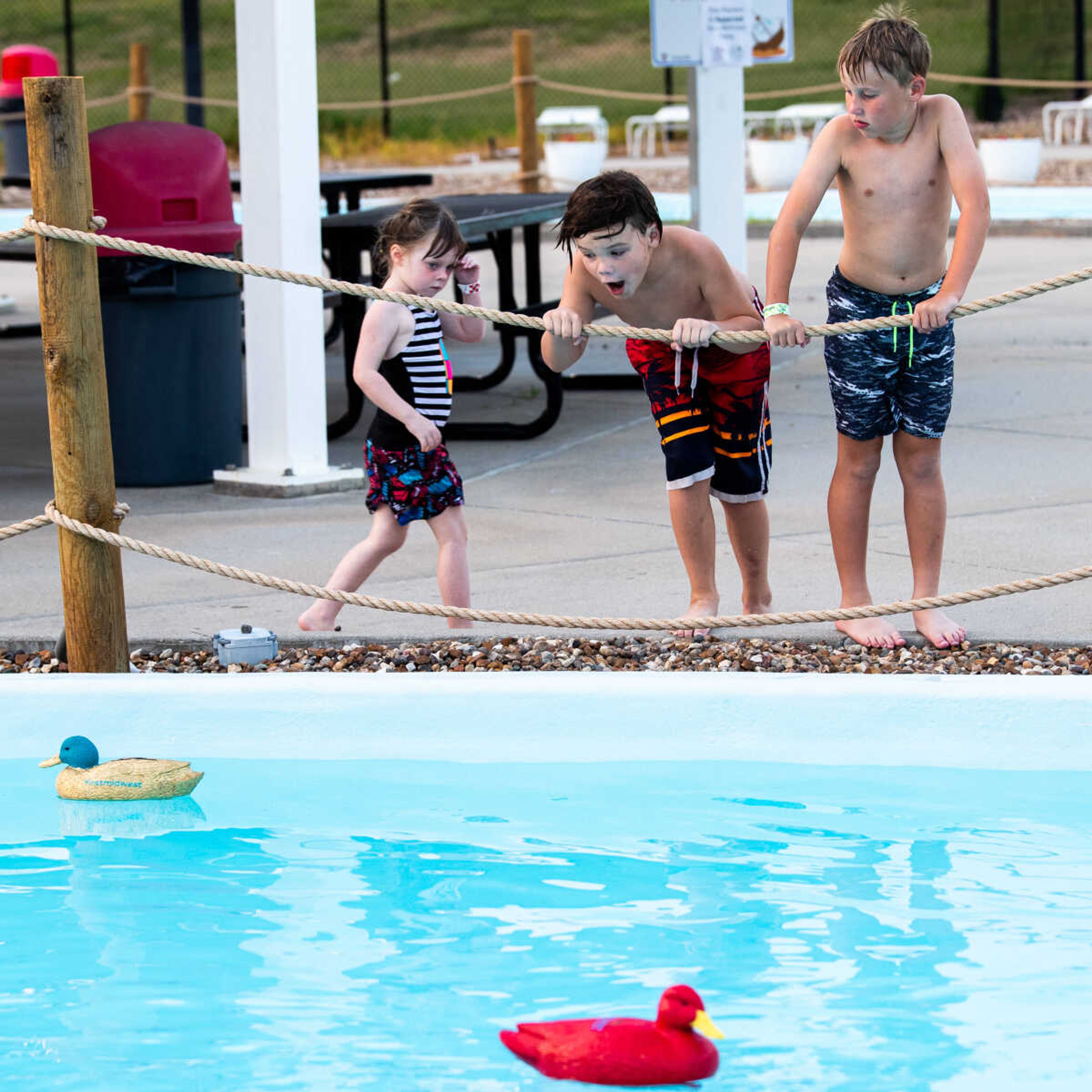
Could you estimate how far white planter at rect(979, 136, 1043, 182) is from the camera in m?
19.8

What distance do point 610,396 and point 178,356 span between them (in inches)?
109

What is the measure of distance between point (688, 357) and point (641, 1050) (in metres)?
2.27

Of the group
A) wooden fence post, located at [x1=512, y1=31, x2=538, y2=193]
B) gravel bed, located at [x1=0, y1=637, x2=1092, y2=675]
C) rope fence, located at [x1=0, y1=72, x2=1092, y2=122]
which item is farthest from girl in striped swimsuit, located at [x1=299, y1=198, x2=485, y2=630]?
wooden fence post, located at [x1=512, y1=31, x2=538, y2=193]

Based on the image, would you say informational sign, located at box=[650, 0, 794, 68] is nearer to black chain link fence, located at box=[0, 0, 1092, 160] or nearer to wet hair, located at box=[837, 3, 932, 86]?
wet hair, located at box=[837, 3, 932, 86]

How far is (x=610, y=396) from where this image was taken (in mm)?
9289

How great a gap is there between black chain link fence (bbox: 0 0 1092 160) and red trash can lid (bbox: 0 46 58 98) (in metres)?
8.41

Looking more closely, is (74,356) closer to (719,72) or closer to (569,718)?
(569,718)

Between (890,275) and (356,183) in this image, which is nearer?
(890,275)

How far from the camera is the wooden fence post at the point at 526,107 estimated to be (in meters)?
13.1

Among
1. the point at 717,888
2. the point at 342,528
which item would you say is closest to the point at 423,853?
the point at 717,888

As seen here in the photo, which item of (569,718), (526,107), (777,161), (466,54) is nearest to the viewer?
(569,718)

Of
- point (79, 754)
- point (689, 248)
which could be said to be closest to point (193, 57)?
point (689, 248)

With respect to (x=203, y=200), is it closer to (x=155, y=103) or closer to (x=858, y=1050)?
(x=858, y=1050)

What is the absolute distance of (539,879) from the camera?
3818 mm
